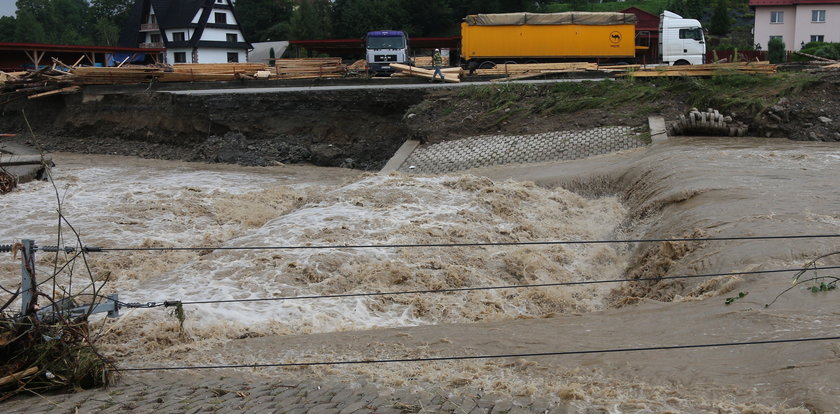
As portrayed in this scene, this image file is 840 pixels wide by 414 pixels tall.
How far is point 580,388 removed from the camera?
7453 mm

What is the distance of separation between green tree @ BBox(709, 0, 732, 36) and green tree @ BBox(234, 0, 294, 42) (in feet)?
117

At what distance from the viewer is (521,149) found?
23.3m

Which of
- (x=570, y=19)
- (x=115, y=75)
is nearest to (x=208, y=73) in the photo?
(x=115, y=75)

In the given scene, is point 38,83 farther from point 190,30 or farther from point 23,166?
point 190,30

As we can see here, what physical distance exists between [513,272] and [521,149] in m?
10.0

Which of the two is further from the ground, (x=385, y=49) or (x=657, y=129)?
(x=385, y=49)

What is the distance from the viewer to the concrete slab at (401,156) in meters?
23.4

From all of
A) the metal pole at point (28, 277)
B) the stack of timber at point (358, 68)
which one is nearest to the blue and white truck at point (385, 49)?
the stack of timber at point (358, 68)

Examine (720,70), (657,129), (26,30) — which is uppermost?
(26,30)

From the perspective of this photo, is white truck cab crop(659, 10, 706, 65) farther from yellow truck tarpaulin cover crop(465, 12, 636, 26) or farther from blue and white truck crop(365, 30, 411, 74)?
blue and white truck crop(365, 30, 411, 74)

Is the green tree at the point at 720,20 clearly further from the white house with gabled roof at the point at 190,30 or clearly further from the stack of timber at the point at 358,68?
the white house with gabled roof at the point at 190,30

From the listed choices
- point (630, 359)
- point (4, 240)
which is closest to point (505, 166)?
point (4, 240)

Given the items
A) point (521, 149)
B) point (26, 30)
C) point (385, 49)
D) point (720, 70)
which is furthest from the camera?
point (26, 30)

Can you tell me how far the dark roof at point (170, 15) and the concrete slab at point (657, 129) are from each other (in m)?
41.5
